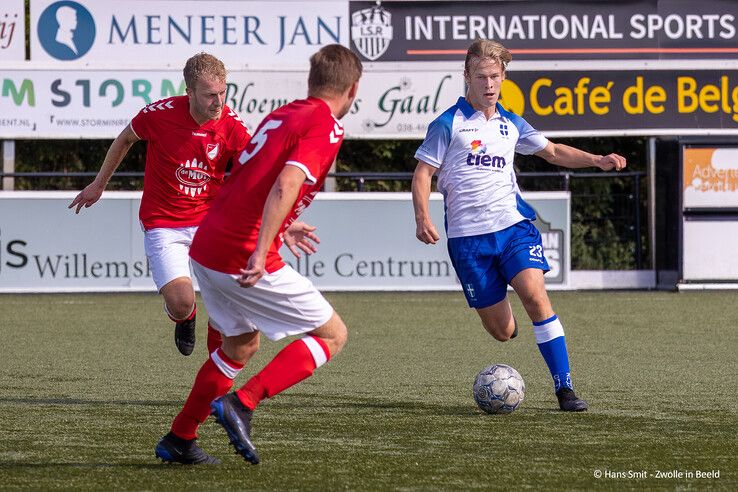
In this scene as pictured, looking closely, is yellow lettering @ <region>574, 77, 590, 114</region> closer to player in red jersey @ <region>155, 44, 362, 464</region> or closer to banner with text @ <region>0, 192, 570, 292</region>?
banner with text @ <region>0, 192, 570, 292</region>

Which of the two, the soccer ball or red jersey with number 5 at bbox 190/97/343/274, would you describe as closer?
red jersey with number 5 at bbox 190/97/343/274

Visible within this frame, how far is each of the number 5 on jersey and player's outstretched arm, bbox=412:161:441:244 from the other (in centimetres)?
195

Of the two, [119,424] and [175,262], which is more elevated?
[175,262]

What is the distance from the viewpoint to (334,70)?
472 centimetres

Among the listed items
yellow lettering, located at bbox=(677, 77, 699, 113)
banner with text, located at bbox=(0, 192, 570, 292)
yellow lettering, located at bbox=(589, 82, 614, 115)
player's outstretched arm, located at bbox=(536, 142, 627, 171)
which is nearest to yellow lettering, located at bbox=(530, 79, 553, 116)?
yellow lettering, located at bbox=(589, 82, 614, 115)

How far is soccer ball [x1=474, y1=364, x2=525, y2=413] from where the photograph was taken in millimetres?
6477

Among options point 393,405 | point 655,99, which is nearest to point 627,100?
point 655,99

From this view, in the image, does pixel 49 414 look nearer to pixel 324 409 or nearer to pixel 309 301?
pixel 324 409

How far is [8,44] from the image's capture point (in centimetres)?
1627

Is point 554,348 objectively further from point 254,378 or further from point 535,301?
point 254,378

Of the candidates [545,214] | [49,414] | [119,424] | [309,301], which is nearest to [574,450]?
[309,301]

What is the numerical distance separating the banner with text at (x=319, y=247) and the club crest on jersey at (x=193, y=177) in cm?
794

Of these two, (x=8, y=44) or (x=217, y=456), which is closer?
(x=217, y=456)

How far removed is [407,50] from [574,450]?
11556 mm
